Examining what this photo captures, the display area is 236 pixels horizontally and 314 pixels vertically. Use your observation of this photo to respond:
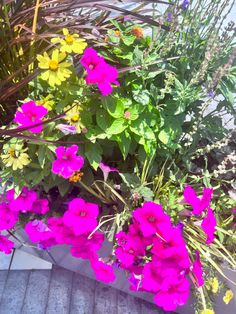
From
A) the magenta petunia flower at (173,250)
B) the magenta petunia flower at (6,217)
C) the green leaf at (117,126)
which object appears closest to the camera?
the magenta petunia flower at (173,250)

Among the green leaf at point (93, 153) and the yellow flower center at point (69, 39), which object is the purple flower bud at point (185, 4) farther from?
the green leaf at point (93, 153)

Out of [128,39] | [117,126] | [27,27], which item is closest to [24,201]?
[117,126]

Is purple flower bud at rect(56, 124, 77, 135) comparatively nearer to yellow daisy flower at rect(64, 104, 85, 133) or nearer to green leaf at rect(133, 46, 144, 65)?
yellow daisy flower at rect(64, 104, 85, 133)

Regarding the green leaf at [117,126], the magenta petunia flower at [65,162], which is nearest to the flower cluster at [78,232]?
the magenta petunia flower at [65,162]

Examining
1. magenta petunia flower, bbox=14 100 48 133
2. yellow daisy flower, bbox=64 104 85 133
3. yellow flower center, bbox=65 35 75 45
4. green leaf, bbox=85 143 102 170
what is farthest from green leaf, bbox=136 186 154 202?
yellow flower center, bbox=65 35 75 45

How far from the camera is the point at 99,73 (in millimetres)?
1121

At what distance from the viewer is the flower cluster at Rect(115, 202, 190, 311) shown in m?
1.10

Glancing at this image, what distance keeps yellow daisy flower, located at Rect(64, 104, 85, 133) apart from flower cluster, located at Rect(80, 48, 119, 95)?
99 millimetres

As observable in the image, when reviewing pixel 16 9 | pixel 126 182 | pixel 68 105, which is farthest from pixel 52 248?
pixel 16 9

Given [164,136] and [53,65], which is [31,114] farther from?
[164,136]

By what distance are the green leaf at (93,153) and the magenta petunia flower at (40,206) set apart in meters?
0.23

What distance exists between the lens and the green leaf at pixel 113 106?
47.1 inches

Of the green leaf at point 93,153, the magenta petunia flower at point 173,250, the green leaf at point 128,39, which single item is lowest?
the magenta petunia flower at point 173,250

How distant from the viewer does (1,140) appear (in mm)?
1354
